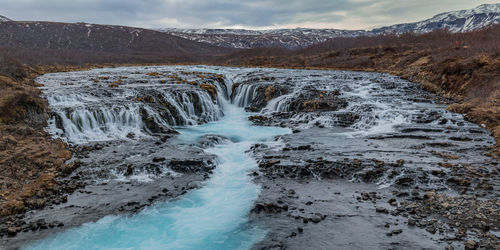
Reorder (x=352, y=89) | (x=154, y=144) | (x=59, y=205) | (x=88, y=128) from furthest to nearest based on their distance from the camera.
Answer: (x=352, y=89), (x=88, y=128), (x=154, y=144), (x=59, y=205)

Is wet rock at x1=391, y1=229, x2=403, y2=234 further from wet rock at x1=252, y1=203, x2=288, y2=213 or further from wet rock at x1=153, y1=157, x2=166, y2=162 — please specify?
wet rock at x1=153, y1=157, x2=166, y2=162

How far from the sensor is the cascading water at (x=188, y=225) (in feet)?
27.2

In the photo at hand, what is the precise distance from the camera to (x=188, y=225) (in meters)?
9.31

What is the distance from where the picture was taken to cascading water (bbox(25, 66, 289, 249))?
830 cm

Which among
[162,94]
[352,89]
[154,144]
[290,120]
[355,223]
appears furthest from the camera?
[352,89]

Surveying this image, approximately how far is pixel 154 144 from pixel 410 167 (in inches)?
463

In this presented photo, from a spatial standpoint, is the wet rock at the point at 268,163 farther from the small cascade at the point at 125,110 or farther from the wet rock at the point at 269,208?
the small cascade at the point at 125,110

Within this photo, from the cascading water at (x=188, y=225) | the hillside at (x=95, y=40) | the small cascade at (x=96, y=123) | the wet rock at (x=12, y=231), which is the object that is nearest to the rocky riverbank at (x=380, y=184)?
the cascading water at (x=188, y=225)

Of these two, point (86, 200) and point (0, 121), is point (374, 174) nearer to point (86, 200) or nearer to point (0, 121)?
point (86, 200)

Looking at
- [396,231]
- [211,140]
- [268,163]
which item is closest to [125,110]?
[211,140]

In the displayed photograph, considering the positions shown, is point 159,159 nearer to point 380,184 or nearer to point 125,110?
point 125,110

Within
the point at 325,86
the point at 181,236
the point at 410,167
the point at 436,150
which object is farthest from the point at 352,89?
the point at 181,236

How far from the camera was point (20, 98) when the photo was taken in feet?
53.7

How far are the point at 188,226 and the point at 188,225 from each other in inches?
2.0
